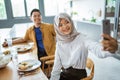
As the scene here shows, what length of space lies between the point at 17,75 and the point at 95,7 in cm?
351

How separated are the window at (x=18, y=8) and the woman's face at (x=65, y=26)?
5.64 m

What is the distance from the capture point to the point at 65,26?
1507 millimetres

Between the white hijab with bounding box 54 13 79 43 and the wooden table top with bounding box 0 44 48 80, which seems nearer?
the wooden table top with bounding box 0 44 48 80

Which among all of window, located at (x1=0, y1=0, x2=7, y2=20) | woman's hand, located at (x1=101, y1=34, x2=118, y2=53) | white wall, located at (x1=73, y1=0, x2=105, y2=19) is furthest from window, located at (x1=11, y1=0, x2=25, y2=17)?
woman's hand, located at (x1=101, y1=34, x2=118, y2=53)

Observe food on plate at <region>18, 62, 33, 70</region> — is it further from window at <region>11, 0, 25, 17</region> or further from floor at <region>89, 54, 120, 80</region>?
window at <region>11, 0, 25, 17</region>

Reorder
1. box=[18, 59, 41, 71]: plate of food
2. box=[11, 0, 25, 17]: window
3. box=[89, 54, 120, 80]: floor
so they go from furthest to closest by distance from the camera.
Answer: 1. box=[11, 0, 25, 17]: window
2. box=[89, 54, 120, 80]: floor
3. box=[18, 59, 41, 71]: plate of food

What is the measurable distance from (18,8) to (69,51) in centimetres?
582

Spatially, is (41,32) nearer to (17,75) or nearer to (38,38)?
(38,38)

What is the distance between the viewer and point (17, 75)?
129cm

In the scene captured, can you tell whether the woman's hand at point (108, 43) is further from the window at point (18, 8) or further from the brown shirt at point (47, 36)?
the window at point (18, 8)

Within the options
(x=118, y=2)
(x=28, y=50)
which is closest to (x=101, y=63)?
(x=118, y=2)

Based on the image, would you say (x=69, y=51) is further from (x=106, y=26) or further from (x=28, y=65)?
(x=106, y=26)

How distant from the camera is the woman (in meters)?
1.43

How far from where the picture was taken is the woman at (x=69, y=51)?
1433mm
